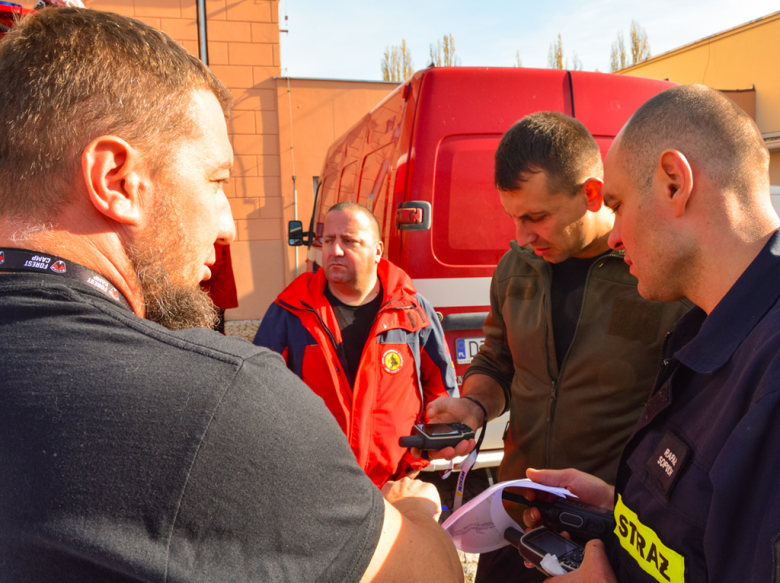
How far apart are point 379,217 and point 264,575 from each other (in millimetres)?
2839

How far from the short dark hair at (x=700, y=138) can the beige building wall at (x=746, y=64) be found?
14430mm

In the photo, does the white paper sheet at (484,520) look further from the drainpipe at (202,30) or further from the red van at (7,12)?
the drainpipe at (202,30)

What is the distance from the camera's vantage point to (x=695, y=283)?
3.78ft

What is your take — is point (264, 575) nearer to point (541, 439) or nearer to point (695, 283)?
point (695, 283)

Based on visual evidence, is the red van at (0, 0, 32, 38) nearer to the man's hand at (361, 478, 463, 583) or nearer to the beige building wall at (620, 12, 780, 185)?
the man's hand at (361, 478, 463, 583)

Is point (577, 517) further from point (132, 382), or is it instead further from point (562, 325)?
point (132, 382)

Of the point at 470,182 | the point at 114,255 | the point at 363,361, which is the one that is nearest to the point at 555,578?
the point at 114,255

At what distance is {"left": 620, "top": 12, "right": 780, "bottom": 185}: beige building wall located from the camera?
12.3m

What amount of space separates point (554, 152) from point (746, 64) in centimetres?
1482

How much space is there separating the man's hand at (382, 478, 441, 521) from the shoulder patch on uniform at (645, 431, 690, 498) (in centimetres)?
50

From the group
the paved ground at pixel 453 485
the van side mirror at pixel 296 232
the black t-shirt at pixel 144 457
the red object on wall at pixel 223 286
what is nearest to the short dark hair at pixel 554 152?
the black t-shirt at pixel 144 457

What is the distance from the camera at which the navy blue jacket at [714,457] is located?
804mm

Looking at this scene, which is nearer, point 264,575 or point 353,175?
point 264,575

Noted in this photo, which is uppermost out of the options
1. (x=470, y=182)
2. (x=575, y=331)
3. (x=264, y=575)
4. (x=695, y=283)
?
(x=470, y=182)
